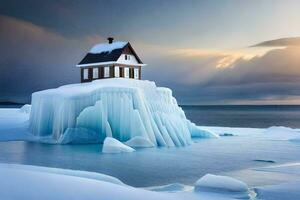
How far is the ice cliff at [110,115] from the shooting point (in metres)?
27.8

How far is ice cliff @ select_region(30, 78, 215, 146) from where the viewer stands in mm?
27844

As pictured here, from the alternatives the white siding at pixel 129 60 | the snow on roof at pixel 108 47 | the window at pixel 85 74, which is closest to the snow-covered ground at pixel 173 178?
the white siding at pixel 129 60

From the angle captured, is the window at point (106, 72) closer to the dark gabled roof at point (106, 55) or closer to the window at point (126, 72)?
the dark gabled roof at point (106, 55)

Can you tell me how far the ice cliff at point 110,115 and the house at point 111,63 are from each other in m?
4.07

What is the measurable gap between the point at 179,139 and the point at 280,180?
15.8m

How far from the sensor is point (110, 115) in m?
28.4

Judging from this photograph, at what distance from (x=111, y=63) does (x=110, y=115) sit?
24.3ft

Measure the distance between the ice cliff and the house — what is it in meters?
4.07

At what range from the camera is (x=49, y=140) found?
1150 inches

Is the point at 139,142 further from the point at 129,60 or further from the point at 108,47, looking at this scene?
Result: the point at 108,47

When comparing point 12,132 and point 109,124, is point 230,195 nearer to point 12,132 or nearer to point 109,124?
point 109,124

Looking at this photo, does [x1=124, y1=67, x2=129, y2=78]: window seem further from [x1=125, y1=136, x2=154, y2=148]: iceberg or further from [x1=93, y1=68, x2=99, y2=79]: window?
[x1=125, y1=136, x2=154, y2=148]: iceberg

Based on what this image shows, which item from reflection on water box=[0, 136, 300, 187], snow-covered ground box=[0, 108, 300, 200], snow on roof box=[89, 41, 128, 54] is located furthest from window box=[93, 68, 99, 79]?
snow-covered ground box=[0, 108, 300, 200]

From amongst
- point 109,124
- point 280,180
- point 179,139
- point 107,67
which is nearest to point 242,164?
point 280,180
